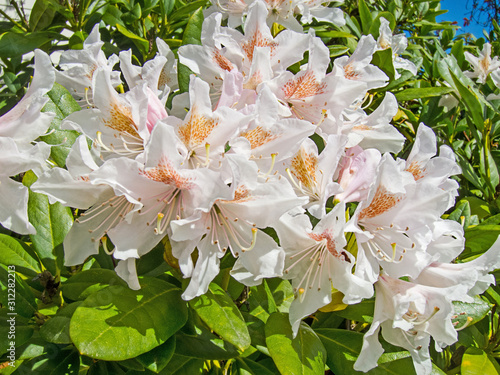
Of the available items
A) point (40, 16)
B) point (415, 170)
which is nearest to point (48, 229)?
point (415, 170)

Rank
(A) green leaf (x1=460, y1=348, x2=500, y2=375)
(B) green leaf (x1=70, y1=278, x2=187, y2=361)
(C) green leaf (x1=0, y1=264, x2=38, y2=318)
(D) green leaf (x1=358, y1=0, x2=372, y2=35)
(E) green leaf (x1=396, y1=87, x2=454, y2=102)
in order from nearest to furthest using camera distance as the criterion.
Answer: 1. (B) green leaf (x1=70, y1=278, x2=187, y2=361)
2. (C) green leaf (x1=0, y1=264, x2=38, y2=318)
3. (A) green leaf (x1=460, y1=348, x2=500, y2=375)
4. (E) green leaf (x1=396, y1=87, x2=454, y2=102)
5. (D) green leaf (x1=358, y1=0, x2=372, y2=35)

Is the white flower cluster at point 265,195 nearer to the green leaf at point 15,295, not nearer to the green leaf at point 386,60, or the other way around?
the green leaf at point 15,295

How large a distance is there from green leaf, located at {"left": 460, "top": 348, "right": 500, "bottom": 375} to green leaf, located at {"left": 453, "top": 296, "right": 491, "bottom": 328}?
0.16 meters

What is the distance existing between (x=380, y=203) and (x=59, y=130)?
0.79 m

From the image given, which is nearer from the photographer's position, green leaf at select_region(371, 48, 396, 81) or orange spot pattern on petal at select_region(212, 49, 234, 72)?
orange spot pattern on petal at select_region(212, 49, 234, 72)

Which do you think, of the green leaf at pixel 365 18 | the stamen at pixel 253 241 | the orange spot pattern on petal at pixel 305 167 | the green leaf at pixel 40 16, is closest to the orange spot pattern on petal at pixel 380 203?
the orange spot pattern on petal at pixel 305 167

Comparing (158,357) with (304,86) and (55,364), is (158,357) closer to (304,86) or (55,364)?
(55,364)

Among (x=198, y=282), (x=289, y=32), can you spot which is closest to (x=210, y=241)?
(x=198, y=282)

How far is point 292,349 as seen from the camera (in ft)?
3.18

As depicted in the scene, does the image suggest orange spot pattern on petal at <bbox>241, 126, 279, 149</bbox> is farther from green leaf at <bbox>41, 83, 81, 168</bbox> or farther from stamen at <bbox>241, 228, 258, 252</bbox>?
green leaf at <bbox>41, 83, 81, 168</bbox>

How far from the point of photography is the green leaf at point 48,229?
116 cm

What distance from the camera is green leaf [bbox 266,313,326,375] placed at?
0.93 metres

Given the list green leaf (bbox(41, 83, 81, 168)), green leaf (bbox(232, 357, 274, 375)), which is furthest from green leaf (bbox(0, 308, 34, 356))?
green leaf (bbox(232, 357, 274, 375))

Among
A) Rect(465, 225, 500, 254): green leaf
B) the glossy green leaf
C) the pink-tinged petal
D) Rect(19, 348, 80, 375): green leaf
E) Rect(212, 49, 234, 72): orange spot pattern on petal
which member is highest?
Rect(212, 49, 234, 72): orange spot pattern on petal
